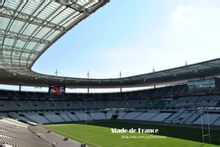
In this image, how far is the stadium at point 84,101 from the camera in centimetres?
2473

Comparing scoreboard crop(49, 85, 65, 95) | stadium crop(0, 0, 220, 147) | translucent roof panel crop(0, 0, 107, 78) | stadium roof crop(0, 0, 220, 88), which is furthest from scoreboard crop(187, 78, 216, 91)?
translucent roof panel crop(0, 0, 107, 78)

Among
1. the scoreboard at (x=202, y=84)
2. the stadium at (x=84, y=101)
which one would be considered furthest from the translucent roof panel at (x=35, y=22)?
the scoreboard at (x=202, y=84)

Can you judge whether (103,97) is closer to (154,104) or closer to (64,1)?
(154,104)

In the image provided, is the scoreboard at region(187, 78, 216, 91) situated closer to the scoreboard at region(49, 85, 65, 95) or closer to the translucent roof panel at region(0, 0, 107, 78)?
the scoreboard at region(49, 85, 65, 95)

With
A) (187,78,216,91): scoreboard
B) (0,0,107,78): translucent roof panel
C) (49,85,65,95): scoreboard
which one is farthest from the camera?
(49,85,65,95): scoreboard

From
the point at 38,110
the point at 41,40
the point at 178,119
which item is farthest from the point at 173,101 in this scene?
the point at 41,40

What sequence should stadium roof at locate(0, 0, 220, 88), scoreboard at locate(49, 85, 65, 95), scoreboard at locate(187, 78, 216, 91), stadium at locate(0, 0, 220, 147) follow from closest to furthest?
stadium roof at locate(0, 0, 220, 88), stadium at locate(0, 0, 220, 147), scoreboard at locate(187, 78, 216, 91), scoreboard at locate(49, 85, 65, 95)

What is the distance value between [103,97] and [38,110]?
25.9m

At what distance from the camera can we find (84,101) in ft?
297

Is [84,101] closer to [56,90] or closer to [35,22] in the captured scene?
[56,90]

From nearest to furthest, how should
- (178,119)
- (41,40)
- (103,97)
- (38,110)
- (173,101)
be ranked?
1. (41,40)
2. (178,119)
3. (173,101)
4. (38,110)
5. (103,97)

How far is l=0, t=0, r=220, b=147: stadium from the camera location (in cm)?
2473

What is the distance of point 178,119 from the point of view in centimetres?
5847

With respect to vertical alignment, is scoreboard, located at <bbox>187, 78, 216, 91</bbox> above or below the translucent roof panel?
below
